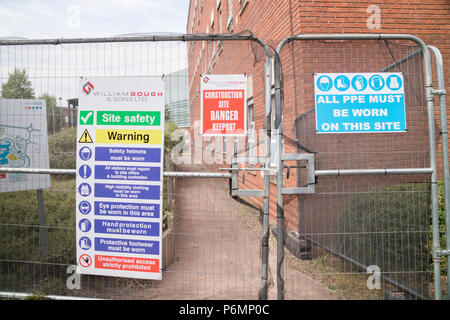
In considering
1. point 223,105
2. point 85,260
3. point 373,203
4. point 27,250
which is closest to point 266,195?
point 223,105

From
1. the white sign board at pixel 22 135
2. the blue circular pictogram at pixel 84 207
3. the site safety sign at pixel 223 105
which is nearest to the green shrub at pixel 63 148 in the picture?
the white sign board at pixel 22 135

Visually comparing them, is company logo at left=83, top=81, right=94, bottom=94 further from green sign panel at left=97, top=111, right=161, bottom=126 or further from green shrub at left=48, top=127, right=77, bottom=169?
green shrub at left=48, top=127, right=77, bottom=169

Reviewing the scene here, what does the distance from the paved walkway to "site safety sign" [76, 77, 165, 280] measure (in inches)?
13.3

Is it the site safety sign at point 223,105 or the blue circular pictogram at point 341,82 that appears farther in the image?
A: the blue circular pictogram at point 341,82

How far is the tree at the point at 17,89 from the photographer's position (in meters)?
3.32

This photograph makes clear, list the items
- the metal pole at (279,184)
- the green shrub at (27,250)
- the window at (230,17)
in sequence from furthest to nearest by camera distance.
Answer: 1. the window at (230,17)
2. the green shrub at (27,250)
3. the metal pole at (279,184)

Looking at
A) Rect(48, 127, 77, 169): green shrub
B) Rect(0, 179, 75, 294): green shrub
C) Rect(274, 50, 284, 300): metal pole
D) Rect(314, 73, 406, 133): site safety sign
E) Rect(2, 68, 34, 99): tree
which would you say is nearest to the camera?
Rect(274, 50, 284, 300): metal pole

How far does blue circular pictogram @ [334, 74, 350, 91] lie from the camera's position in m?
2.93

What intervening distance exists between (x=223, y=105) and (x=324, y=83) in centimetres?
105

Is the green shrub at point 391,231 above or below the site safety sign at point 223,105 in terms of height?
below

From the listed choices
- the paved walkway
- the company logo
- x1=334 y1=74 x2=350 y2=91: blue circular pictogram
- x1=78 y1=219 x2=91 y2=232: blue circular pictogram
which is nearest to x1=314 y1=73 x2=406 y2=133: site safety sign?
x1=334 y1=74 x2=350 y2=91: blue circular pictogram

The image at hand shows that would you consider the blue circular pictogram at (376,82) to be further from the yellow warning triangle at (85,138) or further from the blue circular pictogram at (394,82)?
the yellow warning triangle at (85,138)

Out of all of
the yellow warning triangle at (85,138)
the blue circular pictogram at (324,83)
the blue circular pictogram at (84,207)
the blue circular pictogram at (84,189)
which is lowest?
the blue circular pictogram at (84,207)
